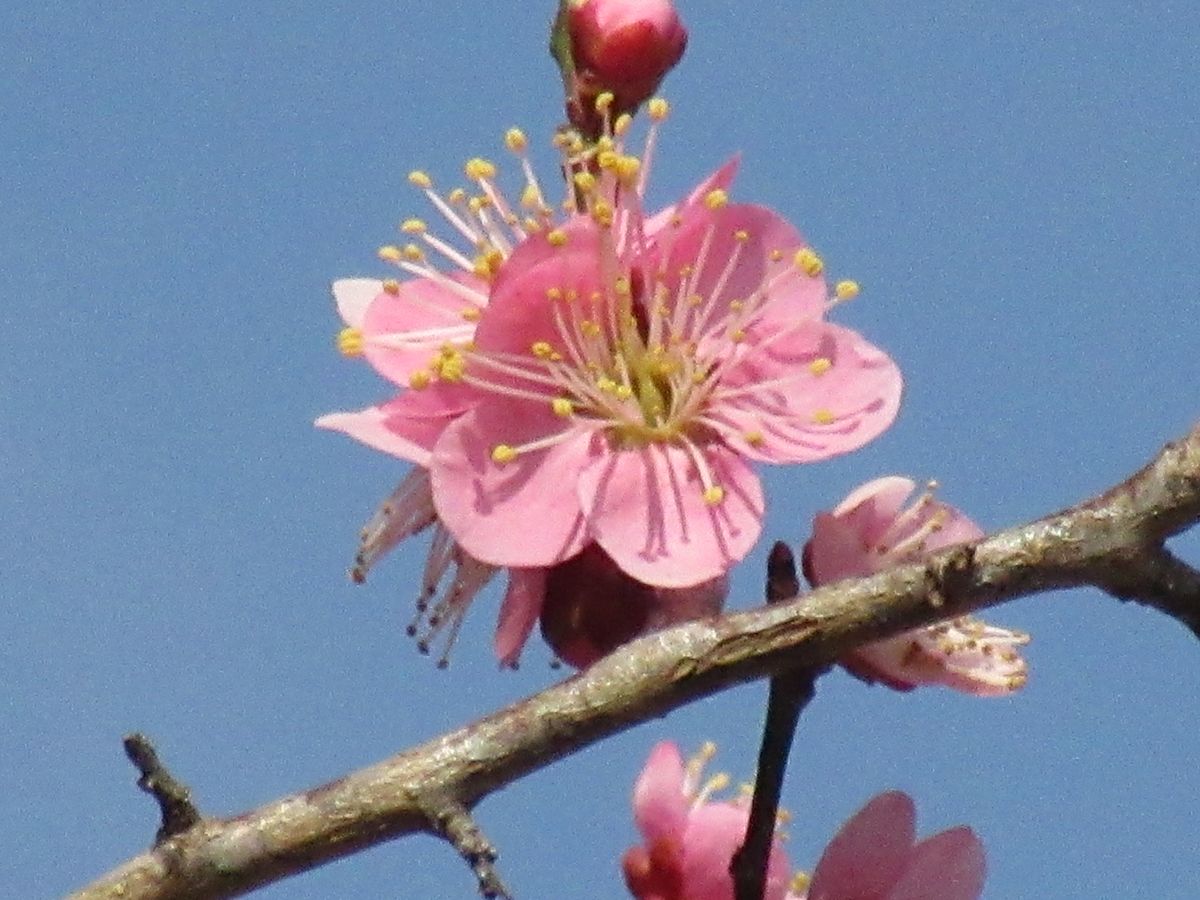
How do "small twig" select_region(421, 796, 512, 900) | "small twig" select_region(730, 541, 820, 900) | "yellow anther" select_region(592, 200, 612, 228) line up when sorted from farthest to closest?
"yellow anther" select_region(592, 200, 612, 228) < "small twig" select_region(730, 541, 820, 900) < "small twig" select_region(421, 796, 512, 900)

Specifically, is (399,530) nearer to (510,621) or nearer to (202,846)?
(510,621)

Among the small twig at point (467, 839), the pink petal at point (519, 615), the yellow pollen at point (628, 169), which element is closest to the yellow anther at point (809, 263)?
the yellow pollen at point (628, 169)

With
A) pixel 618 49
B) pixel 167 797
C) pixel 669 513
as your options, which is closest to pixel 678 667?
pixel 167 797

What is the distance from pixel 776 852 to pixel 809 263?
2.42 ft

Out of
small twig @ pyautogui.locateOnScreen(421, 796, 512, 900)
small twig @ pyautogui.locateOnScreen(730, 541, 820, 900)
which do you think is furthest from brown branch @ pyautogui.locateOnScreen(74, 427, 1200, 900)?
small twig @ pyautogui.locateOnScreen(730, 541, 820, 900)

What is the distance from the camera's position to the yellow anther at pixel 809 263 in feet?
7.75

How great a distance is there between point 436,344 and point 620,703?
806 millimetres

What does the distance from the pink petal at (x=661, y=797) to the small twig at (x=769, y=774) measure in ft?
1.84

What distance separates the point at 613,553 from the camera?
2209 millimetres

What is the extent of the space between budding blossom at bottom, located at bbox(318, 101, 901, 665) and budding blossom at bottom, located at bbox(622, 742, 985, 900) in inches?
14.5

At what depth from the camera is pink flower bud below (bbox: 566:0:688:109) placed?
2477 mm

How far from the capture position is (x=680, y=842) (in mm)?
2529

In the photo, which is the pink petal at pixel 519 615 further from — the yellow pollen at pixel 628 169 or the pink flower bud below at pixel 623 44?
the pink flower bud below at pixel 623 44

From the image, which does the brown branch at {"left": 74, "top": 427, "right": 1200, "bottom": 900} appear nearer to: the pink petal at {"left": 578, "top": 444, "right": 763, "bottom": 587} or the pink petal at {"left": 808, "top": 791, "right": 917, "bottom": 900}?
the pink petal at {"left": 578, "top": 444, "right": 763, "bottom": 587}
